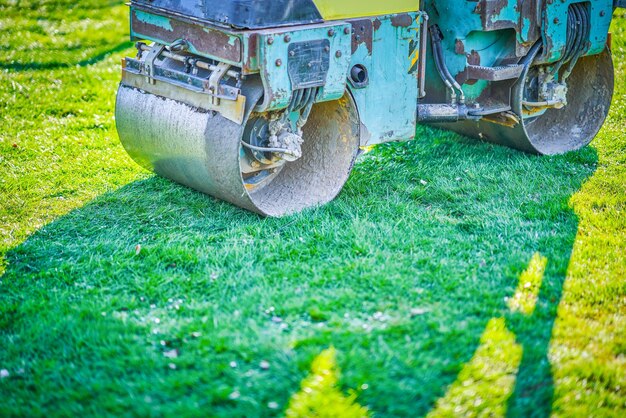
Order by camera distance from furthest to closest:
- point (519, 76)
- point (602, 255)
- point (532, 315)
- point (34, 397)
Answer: point (519, 76), point (602, 255), point (532, 315), point (34, 397)

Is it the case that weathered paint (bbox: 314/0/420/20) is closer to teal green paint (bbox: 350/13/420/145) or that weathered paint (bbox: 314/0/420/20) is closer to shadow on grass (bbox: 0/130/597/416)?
teal green paint (bbox: 350/13/420/145)

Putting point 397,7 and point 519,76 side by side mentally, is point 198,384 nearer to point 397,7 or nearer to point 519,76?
point 397,7

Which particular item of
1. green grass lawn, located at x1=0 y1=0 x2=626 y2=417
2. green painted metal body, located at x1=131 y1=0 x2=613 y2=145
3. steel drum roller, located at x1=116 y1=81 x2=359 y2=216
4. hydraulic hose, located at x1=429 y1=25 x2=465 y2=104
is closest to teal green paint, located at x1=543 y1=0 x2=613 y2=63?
green painted metal body, located at x1=131 y1=0 x2=613 y2=145

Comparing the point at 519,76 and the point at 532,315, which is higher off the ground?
the point at 519,76

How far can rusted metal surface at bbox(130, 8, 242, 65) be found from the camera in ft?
16.3

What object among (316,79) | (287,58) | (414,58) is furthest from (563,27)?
(287,58)

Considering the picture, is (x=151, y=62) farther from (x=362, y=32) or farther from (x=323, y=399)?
(x=323, y=399)

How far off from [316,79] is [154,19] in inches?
46.4

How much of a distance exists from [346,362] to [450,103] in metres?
2.79

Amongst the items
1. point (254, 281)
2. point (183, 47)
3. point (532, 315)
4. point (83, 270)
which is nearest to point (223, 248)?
point (254, 281)

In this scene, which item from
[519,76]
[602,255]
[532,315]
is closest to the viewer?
[532,315]

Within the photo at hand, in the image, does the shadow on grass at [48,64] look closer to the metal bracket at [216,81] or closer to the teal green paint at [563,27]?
the metal bracket at [216,81]

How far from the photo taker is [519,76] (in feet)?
20.3

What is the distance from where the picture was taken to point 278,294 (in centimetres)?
459
